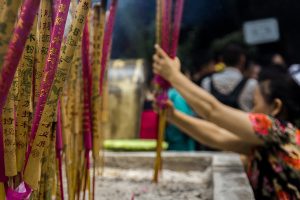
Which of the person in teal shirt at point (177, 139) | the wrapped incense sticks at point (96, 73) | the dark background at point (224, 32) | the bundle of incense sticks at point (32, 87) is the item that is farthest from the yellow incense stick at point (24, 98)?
the dark background at point (224, 32)

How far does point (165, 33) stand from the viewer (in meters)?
2.43

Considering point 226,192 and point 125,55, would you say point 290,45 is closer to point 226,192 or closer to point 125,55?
point 125,55

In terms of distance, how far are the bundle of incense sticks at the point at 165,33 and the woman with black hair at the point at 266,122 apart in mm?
Result: 74

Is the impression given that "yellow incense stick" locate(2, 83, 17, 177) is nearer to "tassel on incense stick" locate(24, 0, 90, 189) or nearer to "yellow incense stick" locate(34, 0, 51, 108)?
"tassel on incense stick" locate(24, 0, 90, 189)

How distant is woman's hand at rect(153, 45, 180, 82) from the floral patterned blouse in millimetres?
470

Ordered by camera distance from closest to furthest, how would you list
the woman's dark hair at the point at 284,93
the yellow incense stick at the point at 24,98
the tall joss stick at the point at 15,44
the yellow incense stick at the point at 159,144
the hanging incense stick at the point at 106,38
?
the tall joss stick at the point at 15,44 < the yellow incense stick at the point at 24,98 < the hanging incense stick at the point at 106,38 < the woman's dark hair at the point at 284,93 < the yellow incense stick at the point at 159,144

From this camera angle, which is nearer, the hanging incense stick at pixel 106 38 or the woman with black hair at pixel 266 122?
the hanging incense stick at pixel 106 38

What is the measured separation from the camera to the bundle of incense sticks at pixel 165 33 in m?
2.41

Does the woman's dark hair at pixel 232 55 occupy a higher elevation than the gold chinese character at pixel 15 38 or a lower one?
lower

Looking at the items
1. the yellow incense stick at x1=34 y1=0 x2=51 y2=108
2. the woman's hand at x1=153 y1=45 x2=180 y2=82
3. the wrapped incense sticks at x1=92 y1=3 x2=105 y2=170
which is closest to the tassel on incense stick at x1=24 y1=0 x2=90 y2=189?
the yellow incense stick at x1=34 y1=0 x2=51 y2=108

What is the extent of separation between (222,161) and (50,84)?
1858 mm

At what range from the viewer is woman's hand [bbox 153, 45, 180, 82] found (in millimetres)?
2398

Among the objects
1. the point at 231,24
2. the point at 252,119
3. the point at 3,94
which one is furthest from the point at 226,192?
the point at 231,24

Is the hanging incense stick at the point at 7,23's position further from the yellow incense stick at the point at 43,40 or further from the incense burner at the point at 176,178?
the incense burner at the point at 176,178
